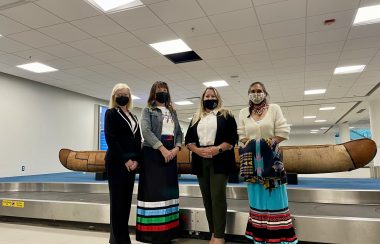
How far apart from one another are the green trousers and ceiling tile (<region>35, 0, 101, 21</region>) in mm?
2907

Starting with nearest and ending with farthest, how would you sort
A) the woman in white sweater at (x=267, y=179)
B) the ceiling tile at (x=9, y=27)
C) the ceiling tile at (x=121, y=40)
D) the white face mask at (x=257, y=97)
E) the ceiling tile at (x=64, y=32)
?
1. the woman in white sweater at (x=267, y=179)
2. the white face mask at (x=257, y=97)
3. the ceiling tile at (x=9, y=27)
4. the ceiling tile at (x=64, y=32)
5. the ceiling tile at (x=121, y=40)

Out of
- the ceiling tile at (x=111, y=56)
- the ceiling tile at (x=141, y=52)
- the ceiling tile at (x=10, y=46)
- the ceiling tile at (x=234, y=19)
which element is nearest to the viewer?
the ceiling tile at (x=234, y=19)

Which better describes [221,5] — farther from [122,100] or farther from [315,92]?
[315,92]

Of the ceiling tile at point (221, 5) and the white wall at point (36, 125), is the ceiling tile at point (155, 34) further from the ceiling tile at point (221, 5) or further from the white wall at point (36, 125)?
the white wall at point (36, 125)

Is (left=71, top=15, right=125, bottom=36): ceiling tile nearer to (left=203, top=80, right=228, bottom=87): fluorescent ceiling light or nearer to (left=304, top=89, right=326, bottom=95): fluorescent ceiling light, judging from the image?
(left=203, top=80, right=228, bottom=87): fluorescent ceiling light

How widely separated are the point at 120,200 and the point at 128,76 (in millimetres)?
5651

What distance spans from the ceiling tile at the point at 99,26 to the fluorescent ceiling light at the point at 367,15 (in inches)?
144

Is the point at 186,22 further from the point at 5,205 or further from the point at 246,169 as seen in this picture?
the point at 5,205

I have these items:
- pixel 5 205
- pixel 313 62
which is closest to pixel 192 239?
pixel 5 205

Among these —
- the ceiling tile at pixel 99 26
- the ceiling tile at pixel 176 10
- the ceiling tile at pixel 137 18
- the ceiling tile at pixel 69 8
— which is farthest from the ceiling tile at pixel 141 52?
the ceiling tile at pixel 69 8

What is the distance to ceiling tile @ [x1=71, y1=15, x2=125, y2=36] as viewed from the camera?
13.6ft

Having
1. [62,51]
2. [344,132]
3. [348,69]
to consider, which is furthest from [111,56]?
[344,132]

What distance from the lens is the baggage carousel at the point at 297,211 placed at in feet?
7.04

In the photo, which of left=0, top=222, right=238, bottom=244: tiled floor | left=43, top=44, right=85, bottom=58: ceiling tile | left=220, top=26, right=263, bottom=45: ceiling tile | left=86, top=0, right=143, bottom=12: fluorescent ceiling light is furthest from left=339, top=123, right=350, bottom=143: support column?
left=0, top=222, right=238, bottom=244: tiled floor
